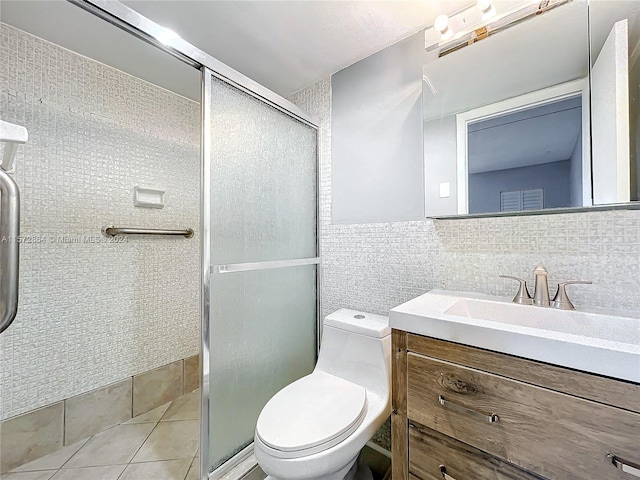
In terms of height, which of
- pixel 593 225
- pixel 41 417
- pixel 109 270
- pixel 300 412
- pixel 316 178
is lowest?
pixel 41 417

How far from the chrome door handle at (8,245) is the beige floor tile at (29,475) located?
116 centimetres

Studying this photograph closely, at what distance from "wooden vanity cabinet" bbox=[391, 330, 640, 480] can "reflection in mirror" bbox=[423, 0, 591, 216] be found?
0.65 m

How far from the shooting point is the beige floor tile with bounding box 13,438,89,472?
138 centimetres

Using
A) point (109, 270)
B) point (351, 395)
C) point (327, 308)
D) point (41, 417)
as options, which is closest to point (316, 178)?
point (327, 308)

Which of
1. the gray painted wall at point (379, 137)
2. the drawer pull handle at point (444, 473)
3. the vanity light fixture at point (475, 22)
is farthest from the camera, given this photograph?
the gray painted wall at point (379, 137)

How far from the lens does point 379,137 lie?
62.7 inches

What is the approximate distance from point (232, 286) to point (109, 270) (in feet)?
3.12

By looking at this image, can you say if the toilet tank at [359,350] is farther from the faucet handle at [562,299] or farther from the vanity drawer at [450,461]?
the faucet handle at [562,299]

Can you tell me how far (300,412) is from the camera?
43.3 inches

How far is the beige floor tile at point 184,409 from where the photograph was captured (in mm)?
1807

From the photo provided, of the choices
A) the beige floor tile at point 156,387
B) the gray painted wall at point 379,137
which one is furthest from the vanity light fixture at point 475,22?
the beige floor tile at point 156,387

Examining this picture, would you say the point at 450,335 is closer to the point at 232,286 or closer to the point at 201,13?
the point at 232,286

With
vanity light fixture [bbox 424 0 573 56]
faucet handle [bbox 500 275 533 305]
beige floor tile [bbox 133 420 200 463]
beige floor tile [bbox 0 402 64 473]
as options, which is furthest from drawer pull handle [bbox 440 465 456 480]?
beige floor tile [bbox 0 402 64 473]

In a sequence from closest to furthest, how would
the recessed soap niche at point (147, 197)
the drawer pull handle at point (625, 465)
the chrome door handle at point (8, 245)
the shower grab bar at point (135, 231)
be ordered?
the drawer pull handle at point (625, 465)
the chrome door handle at point (8, 245)
the shower grab bar at point (135, 231)
the recessed soap niche at point (147, 197)
